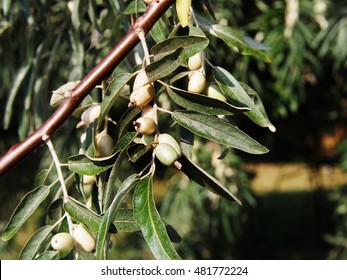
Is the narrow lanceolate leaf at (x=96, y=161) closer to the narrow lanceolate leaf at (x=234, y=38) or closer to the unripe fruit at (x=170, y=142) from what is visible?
the unripe fruit at (x=170, y=142)

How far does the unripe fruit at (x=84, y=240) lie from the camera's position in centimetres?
49

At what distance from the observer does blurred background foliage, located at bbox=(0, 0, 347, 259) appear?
848mm

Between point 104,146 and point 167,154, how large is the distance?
0.09 metres

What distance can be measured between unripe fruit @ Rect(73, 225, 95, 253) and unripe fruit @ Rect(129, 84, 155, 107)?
0.40ft

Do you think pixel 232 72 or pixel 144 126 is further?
pixel 232 72

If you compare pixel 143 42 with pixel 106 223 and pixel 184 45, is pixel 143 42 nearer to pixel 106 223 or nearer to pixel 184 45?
pixel 184 45

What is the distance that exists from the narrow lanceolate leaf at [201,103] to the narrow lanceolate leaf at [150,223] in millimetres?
70

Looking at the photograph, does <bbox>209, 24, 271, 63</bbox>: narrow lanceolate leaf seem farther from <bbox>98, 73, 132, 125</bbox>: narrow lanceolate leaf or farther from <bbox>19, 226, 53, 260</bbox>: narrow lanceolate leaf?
<bbox>19, 226, 53, 260</bbox>: narrow lanceolate leaf

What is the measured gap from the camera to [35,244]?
20.6 inches

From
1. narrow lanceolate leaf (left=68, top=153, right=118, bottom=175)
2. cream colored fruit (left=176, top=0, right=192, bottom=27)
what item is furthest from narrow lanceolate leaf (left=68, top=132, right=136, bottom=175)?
cream colored fruit (left=176, top=0, right=192, bottom=27)

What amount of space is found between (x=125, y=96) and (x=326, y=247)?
10.4 ft

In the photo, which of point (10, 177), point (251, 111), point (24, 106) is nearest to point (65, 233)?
point (251, 111)

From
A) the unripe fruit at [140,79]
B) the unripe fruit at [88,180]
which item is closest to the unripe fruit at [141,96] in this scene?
the unripe fruit at [140,79]

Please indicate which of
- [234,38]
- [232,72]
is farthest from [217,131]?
[232,72]
